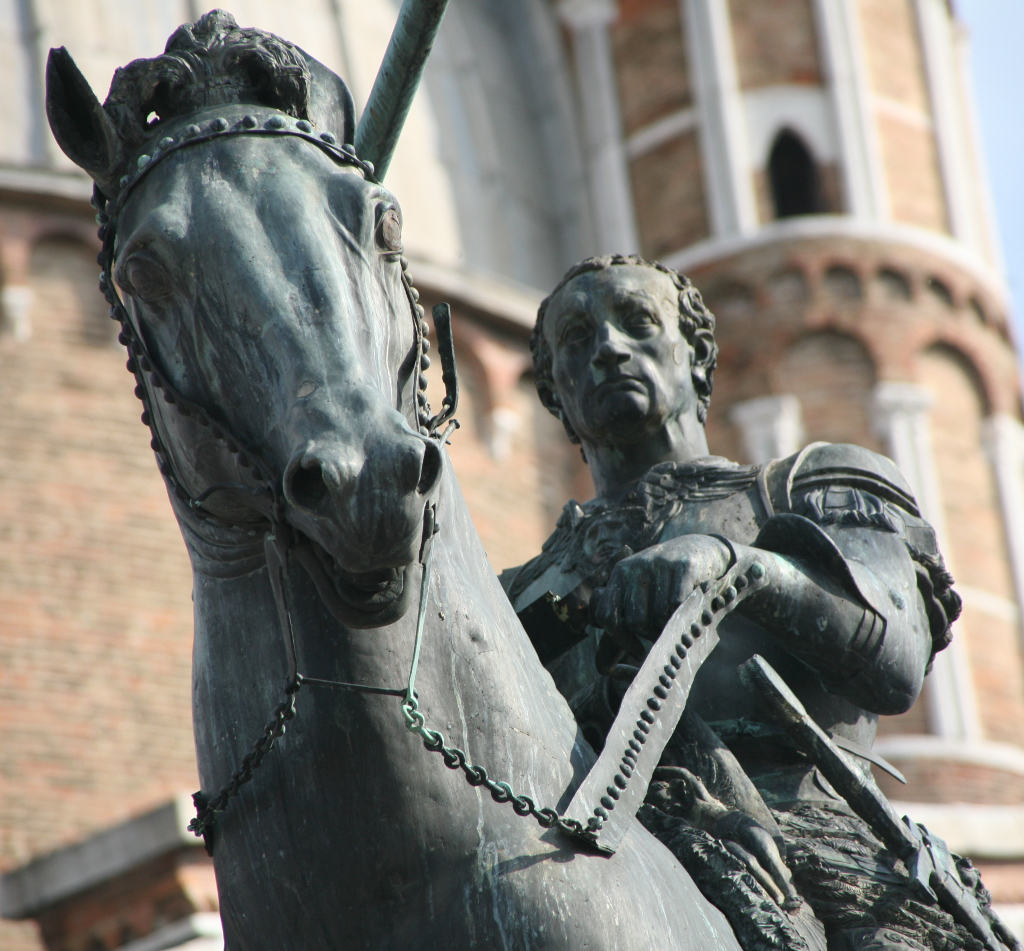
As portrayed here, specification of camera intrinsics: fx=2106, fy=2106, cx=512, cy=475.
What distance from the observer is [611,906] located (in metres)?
2.45

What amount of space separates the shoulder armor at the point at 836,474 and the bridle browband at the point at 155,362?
2.94 feet

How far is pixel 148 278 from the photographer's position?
2355 mm

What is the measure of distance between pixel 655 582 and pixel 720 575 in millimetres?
97

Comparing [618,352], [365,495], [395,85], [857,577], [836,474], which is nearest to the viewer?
[365,495]

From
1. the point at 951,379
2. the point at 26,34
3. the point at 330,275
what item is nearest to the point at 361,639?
the point at 330,275

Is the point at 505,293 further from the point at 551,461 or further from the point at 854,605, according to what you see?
the point at 854,605

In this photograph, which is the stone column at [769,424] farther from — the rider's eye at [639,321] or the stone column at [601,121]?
the rider's eye at [639,321]

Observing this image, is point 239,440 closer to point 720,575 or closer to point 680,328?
point 720,575

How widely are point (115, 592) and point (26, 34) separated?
516 cm

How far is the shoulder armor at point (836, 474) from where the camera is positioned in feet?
10.7

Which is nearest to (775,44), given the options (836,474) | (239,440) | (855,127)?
(855,127)

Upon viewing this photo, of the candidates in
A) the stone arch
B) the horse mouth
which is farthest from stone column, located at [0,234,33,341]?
the horse mouth

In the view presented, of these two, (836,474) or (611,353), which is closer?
(836,474)

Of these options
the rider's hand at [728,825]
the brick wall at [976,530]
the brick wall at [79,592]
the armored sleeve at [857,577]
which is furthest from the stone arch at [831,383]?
the rider's hand at [728,825]
